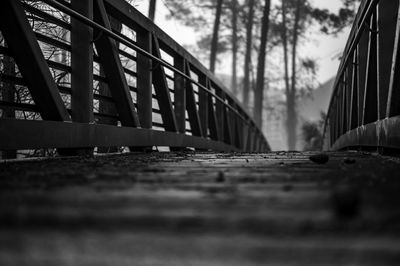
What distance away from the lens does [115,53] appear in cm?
422

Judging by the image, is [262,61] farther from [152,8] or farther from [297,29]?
[152,8]

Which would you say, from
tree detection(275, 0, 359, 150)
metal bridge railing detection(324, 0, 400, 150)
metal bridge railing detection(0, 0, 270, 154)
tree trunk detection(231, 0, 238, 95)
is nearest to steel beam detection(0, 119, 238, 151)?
metal bridge railing detection(0, 0, 270, 154)

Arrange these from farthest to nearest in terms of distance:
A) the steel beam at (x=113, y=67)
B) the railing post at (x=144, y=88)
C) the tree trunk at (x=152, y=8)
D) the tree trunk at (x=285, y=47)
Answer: the tree trunk at (x=285, y=47) → the tree trunk at (x=152, y=8) → the railing post at (x=144, y=88) → the steel beam at (x=113, y=67)

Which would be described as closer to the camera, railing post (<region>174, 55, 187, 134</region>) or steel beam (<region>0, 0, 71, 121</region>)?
steel beam (<region>0, 0, 71, 121</region>)

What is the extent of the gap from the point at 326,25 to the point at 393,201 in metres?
25.6

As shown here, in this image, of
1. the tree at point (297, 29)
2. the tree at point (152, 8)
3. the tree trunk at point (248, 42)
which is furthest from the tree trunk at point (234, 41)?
the tree at point (152, 8)

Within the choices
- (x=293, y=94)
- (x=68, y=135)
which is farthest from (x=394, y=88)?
(x=293, y=94)

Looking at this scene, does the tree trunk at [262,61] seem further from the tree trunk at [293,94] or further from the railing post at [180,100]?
the railing post at [180,100]

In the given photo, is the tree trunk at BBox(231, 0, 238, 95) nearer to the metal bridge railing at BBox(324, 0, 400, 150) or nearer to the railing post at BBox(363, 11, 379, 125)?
the metal bridge railing at BBox(324, 0, 400, 150)

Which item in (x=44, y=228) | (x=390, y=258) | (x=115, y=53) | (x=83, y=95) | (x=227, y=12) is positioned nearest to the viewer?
(x=390, y=258)

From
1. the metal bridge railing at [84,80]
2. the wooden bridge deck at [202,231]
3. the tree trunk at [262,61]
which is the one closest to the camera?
the wooden bridge deck at [202,231]

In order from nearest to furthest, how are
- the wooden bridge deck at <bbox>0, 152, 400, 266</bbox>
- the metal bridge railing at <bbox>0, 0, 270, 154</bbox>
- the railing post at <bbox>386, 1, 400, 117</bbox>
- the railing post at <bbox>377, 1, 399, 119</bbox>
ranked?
the wooden bridge deck at <bbox>0, 152, 400, 266</bbox> < the metal bridge railing at <bbox>0, 0, 270, 154</bbox> < the railing post at <bbox>386, 1, 400, 117</bbox> < the railing post at <bbox>377, 1, 399, 119</bbox>

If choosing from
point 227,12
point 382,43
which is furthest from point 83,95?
point 227,12

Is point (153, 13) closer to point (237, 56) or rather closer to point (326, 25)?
point (326, 25)
